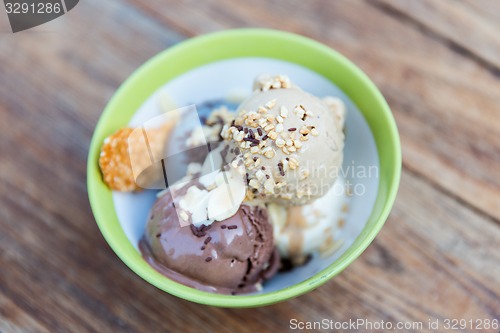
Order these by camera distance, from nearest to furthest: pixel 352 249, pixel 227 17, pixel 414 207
A: pixel 352 249 < pixel 414 207 < pixel 227 17

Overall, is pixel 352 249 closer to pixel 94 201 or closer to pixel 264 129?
pixel 264 129

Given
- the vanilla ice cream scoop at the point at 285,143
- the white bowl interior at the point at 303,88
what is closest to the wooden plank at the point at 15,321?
the white bowl interior at the point at 303,88

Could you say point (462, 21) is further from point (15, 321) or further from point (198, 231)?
point (15, 321)

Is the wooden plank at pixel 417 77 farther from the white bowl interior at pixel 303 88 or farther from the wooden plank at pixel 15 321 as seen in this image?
the wooden plank at pixel 15 321

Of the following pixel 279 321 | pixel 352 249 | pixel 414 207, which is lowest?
pixel 279 321

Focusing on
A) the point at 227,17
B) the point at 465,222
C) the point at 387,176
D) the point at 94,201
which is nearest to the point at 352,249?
the point at 387,176

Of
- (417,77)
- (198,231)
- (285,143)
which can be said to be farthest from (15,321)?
(417,77)
